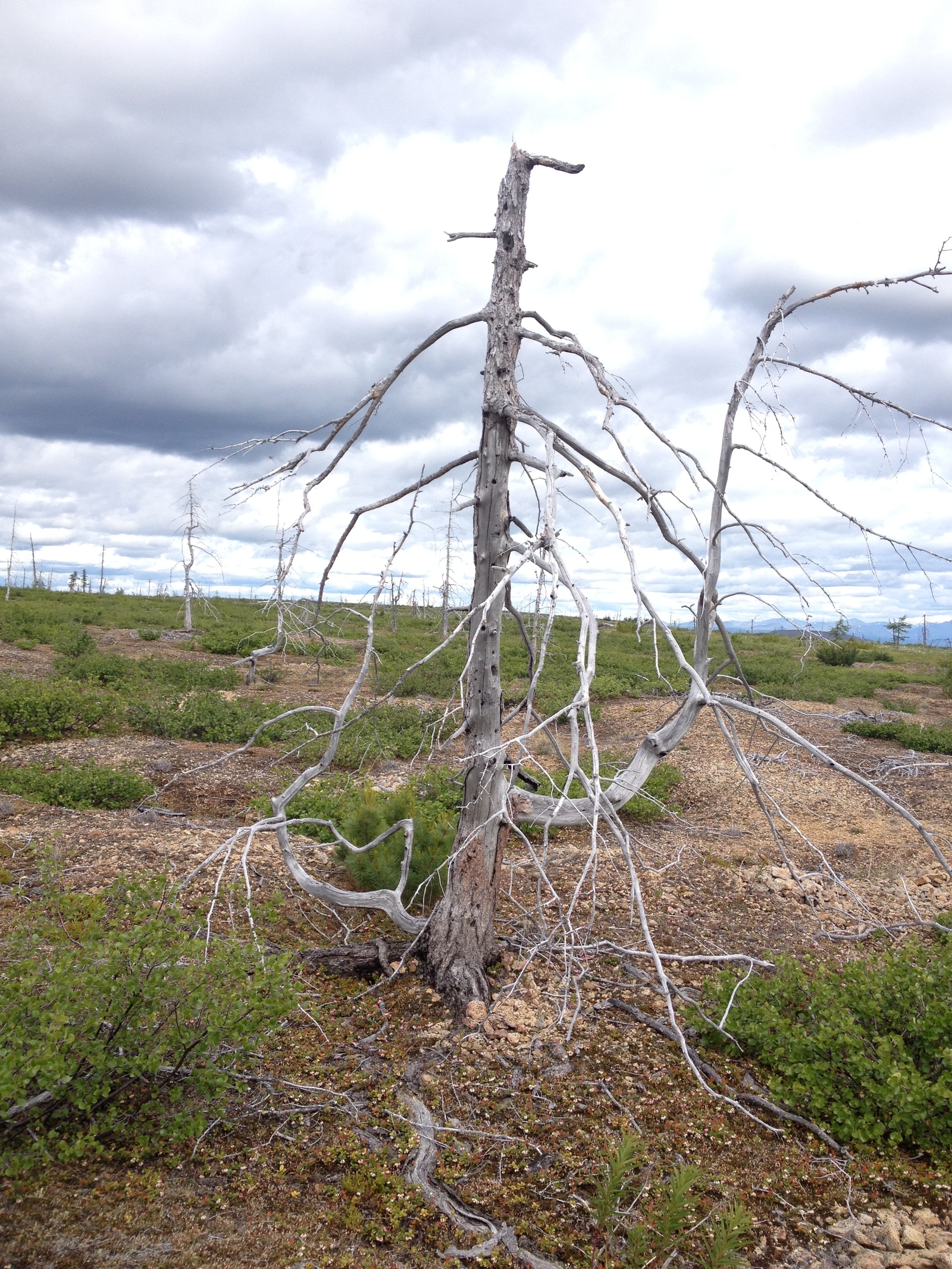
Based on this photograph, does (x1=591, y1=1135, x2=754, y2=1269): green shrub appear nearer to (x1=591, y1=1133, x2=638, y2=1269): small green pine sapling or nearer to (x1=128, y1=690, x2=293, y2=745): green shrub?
(x1=591, y1=1133, x2=638, y2=1269): small green pine sapling

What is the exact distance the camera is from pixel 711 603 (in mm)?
3803

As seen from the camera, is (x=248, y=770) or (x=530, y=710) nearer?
(x=530, y=710)

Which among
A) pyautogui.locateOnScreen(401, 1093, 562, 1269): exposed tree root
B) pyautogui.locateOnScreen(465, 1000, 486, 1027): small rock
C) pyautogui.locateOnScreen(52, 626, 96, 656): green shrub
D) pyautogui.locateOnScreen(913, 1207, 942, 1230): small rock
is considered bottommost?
pyautogui.locateOnScreen(401, 1093, 562, 1269): exposed tree root

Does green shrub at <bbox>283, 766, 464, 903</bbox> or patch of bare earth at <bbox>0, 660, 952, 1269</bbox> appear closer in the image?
patch of bare earth at <bbox>0, 660, 952, 1269</bbox>

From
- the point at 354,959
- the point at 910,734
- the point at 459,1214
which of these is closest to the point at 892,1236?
the point at 459,1214

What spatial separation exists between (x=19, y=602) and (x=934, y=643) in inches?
2255

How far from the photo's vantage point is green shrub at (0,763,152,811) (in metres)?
7.57

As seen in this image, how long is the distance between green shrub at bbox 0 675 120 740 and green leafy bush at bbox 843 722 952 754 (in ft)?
41.1

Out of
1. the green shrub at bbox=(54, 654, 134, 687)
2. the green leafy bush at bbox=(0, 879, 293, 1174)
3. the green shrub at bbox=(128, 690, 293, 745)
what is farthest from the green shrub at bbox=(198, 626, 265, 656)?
the green leafy bush at bbox=(0, 879, 293, 1174)

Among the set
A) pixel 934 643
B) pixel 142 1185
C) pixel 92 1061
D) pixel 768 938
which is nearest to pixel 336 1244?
pixel 142 1185

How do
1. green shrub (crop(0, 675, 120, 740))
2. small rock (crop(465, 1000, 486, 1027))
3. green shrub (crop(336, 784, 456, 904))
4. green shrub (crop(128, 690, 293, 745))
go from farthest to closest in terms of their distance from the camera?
green shrub (crop(128, 690, 293, 745)) < green shrub (crop(0, 675, 120, 740)) < green shrub (crop(336, 784, 456, 904)) < small rock (crop(465, 1000, 486, 1027))

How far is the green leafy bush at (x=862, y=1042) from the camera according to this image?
3.27m

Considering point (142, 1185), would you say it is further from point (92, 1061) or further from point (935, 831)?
point (935, 831)

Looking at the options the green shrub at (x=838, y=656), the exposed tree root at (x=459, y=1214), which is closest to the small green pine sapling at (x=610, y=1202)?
the exposed tree root at (x=459, y=1214)
